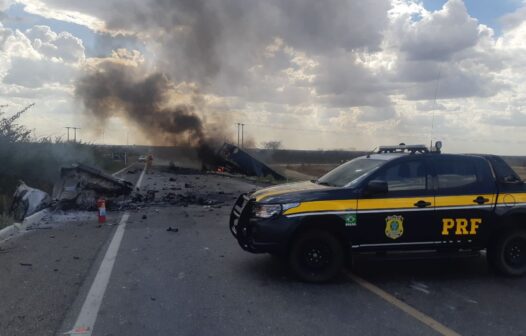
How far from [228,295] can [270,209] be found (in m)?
1.23

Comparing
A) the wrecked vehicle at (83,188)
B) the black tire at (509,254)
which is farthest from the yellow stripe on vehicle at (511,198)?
the wrecked vehicle at (83,188)

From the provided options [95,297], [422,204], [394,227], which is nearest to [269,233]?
[394,227]

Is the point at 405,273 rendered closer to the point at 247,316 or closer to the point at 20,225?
the point at 247,316

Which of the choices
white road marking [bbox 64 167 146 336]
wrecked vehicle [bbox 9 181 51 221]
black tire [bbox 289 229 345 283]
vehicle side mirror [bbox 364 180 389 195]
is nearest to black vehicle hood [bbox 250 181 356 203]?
vehicle side mirror [bbox 364 180 389 195]

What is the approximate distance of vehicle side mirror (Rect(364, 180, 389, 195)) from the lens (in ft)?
20.4

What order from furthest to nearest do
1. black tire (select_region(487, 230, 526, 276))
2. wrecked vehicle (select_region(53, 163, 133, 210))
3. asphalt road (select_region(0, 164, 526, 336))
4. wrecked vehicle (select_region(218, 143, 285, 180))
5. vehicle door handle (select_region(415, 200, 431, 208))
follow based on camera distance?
wrecked vehicle (select_region(218, 143, 285, 180)) → wrecked vehicle (select_region(53, 163, 133, 210)) → black tire (select_region(487, 230, 526, 276)) → vehicle door handle (select_region(415, 200, 431, 208)) → asphalt road (select_region(0, 164, 526, 336))

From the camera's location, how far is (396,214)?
20.9 ft

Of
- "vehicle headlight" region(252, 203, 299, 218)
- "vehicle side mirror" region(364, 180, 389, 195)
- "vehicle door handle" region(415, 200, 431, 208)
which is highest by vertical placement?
"vehicle side mirror" region(364, 180, 389, 195)

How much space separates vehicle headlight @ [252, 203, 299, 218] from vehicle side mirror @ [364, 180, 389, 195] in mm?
932

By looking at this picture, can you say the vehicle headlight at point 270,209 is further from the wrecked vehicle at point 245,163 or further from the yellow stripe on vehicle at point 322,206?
the wrecked vehicle at point 245,163

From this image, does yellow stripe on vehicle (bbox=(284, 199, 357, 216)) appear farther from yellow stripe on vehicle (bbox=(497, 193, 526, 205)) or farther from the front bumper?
yellow stripe on vehicle (bbox=(497, 193, 526, 205))

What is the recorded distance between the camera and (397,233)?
20.9 ft

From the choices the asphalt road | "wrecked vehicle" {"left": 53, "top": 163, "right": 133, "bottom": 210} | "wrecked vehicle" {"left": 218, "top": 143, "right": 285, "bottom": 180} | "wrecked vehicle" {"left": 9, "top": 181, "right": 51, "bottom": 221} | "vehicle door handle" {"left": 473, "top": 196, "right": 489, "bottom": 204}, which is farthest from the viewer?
"wrecked vehicle" {"left": 218, "top": 143, "right": 285, "bottom": 180}

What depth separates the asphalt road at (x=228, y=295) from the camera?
4.83 m
